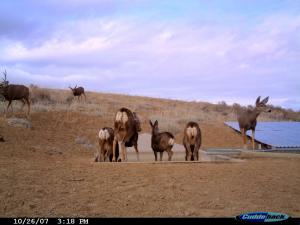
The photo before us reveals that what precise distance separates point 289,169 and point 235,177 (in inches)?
138

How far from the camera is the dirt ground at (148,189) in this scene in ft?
28.7

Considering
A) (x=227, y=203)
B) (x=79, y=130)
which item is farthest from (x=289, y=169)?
(x=79, y=130)

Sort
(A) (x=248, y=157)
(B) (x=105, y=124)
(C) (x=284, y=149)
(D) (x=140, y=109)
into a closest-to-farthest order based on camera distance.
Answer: (A) (x=248, y=157) → (C) (x=284, y=149) → (B) (x=105, y=124) → (D) (x=140, y=109)

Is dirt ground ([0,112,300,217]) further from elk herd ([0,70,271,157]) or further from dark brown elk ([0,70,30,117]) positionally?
dark brown elk ([0,70,30,117])

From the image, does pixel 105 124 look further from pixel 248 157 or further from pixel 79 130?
pixel 248 157

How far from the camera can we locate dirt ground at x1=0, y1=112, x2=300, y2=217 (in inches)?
344

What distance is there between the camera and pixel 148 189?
1102 centimetres

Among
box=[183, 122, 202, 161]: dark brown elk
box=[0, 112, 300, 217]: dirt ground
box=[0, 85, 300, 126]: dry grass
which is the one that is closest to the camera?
box=[0, 112, 300, 217]: dirt ground

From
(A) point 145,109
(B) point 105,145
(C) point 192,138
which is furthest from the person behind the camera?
(A) point 145,109

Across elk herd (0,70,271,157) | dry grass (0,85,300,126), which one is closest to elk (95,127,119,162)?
elk herd (0,70,271,157)

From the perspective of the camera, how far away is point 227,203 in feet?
32.0

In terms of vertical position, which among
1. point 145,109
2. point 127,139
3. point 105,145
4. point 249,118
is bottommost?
point 105,145

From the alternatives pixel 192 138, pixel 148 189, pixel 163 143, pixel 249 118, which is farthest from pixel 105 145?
pixel 249 118

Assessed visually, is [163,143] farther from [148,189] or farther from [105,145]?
[148,189]
